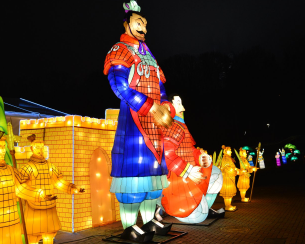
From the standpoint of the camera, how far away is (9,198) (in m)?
2.99

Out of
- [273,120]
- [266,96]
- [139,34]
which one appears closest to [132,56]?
[139,34]

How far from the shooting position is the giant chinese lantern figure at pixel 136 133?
14.0 ft

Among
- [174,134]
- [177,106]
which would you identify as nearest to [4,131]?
[174,134]

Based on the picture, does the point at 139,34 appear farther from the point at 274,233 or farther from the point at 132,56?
the point at 274,233

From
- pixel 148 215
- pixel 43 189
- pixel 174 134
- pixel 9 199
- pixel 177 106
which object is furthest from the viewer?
pixel 177 106

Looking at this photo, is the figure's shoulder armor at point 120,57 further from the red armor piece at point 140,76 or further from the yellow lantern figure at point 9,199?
the yellow lantern figure at point 9,199

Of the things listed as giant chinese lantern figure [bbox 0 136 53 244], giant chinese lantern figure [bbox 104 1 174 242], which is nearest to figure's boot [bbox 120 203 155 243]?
giant chinese lantern figure [bbox 104 1 174 242]

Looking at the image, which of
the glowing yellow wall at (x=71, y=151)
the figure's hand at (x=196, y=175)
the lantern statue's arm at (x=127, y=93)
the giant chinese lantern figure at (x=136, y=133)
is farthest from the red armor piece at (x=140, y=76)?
the glowing yellow wall at (x=71, y=151)

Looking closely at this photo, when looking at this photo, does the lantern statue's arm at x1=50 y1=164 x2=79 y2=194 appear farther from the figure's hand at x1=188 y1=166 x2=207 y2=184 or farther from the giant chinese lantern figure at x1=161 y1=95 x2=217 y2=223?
the figure's hand at x1=188 y1=166 x2=207 y2=184

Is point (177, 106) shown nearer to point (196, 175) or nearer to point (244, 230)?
point (196, 175)

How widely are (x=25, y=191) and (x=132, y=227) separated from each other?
5.84 feet

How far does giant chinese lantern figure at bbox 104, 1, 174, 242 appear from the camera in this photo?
428cm

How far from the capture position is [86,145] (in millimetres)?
5820

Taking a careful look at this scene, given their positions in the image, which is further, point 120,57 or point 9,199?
point 120,57
